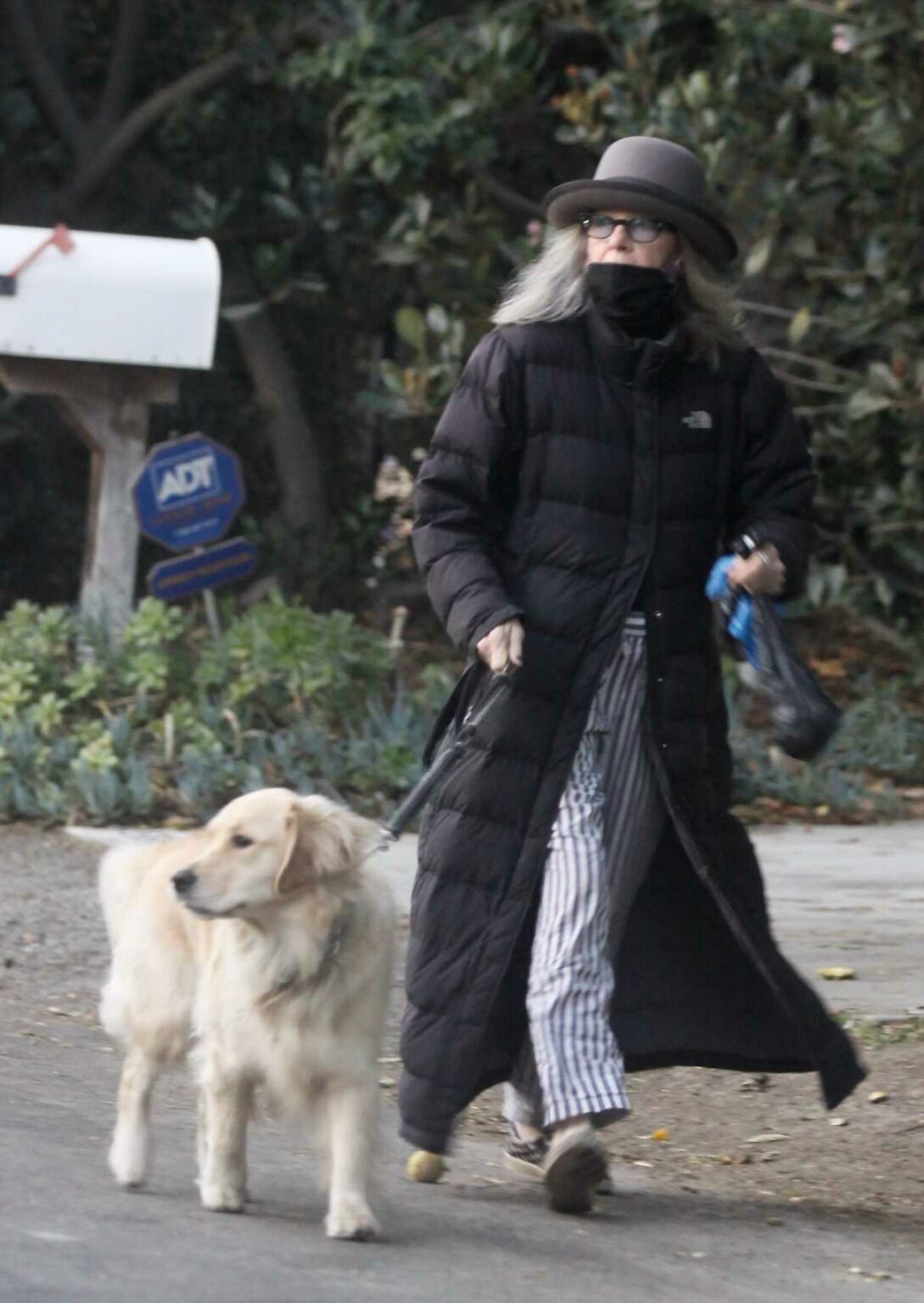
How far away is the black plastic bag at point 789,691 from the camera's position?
14.9ft

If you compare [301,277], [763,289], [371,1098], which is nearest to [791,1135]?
[371,1098]

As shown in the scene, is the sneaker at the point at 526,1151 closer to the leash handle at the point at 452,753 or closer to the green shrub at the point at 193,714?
the leash handle at the point at 452,753

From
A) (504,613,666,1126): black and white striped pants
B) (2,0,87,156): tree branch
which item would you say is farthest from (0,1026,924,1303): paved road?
(2,0,87,156): tree branch

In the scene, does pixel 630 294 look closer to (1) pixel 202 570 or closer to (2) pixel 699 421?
(2) pixel 699 421

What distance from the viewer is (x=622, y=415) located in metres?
4.54

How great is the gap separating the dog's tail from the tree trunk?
29.0ft

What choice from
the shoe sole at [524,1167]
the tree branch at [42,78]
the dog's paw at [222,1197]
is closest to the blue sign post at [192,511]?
the tree branch at [42,78]

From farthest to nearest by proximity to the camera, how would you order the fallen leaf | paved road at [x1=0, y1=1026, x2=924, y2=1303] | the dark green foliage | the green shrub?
the fallen leaf
the dark green foliage
the green shrub
paved road at [x1=0, y1=1026, x2=924, y2=1303]

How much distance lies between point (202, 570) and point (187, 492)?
0.32 metres

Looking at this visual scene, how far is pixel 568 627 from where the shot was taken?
4496 mm

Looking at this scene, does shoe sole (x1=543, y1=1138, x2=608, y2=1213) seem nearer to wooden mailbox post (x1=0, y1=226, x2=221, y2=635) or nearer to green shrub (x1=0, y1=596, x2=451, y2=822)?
green shrub (x1=0, y1=596, x2=451, y2=822)

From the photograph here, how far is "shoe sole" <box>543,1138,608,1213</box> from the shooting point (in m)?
4.34

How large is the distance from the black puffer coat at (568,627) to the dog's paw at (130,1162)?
483mm

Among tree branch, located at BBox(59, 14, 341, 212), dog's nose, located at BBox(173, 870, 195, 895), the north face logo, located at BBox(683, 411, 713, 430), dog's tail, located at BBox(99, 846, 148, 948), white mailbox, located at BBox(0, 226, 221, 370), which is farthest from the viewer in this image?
tree branch, located at BBox(59, 14, 341, 212)
